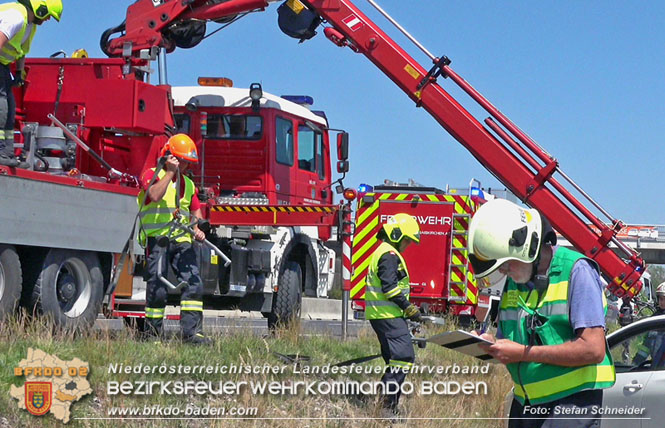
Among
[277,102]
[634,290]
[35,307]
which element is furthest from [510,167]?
[35,307]

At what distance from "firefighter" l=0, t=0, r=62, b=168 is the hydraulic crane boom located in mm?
3568

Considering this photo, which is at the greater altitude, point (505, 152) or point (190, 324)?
point (505, 152)

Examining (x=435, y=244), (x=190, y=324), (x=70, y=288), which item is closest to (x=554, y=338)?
(x=190, y=324)

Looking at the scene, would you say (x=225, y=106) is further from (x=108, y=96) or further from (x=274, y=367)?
(x=274, y=367)

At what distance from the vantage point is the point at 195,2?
506 inches

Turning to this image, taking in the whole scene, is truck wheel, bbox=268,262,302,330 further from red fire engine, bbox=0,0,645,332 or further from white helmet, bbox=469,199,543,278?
white helmet, bbox=469,199,543,278

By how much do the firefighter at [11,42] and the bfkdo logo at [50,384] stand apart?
2685 mm

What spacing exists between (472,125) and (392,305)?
5.60 m

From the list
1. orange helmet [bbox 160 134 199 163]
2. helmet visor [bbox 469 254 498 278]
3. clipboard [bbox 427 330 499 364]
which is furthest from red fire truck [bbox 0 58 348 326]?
helmet visor [bbox 469 254 498 278]

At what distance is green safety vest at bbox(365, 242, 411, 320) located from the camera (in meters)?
7.51

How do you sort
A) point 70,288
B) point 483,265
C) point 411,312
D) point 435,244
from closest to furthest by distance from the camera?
point 483,265 → point 411,312 → point 70,288 → point 435,244

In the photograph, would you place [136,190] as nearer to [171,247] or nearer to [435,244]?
[171,247]

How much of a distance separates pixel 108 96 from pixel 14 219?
2329 millimetres

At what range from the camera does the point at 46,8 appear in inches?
341
